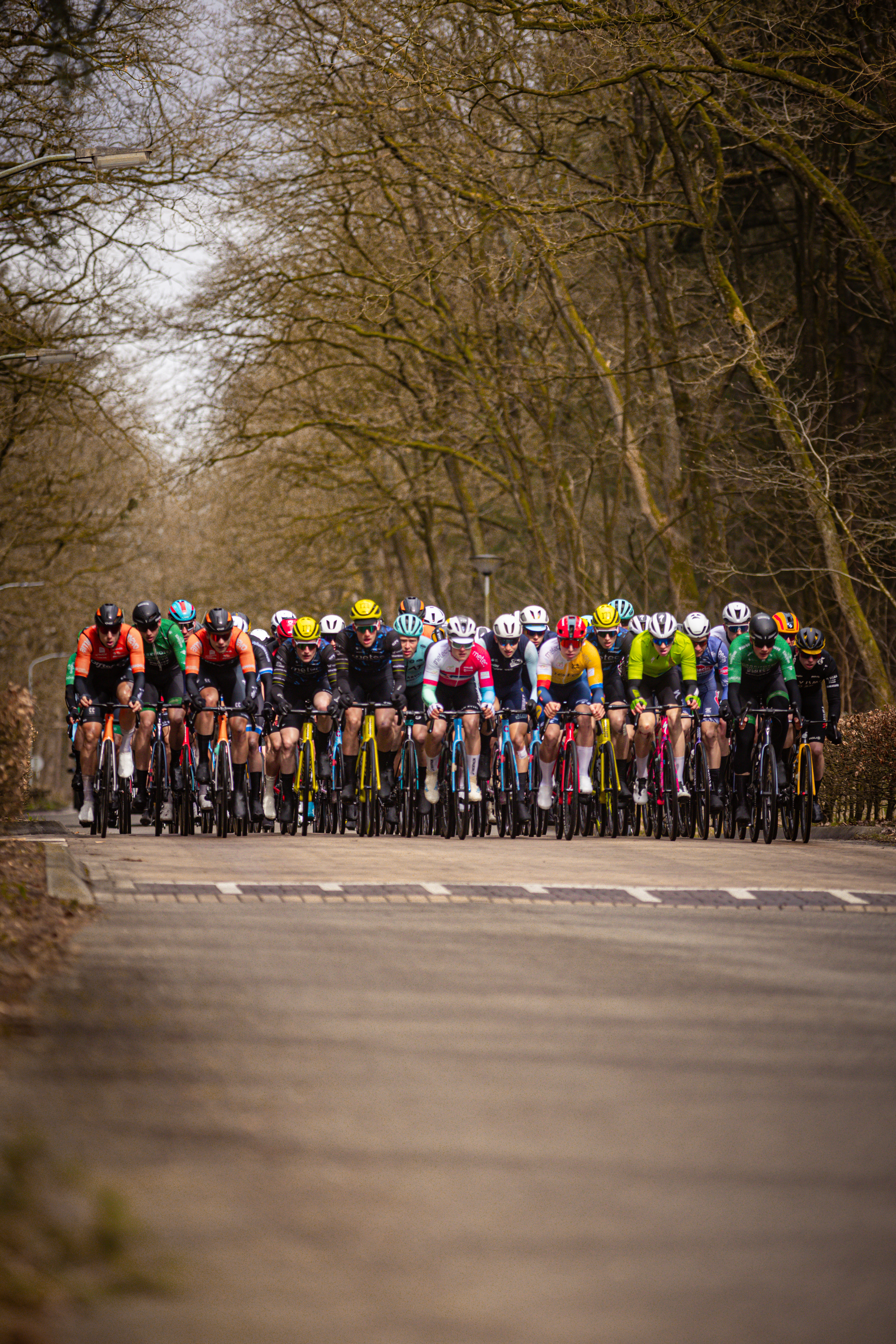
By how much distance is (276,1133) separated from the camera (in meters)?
5.16

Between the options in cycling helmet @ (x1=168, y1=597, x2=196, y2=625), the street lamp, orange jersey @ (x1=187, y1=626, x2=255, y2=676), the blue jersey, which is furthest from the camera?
the street lamp

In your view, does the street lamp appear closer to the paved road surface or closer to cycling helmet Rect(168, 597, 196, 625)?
cycling helmet Rect(168, 597, 196, 625)

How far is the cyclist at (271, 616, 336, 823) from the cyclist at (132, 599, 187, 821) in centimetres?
88

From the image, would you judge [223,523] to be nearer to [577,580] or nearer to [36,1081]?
[577,580]

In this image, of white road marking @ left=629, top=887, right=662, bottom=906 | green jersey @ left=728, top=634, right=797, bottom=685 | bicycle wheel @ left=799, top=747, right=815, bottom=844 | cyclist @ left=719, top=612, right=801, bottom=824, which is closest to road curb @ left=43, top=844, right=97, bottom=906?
white road marking @ left=629, top=887, right=662, bottom=906

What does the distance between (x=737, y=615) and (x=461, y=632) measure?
297 centimetres

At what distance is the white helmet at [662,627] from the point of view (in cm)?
1758

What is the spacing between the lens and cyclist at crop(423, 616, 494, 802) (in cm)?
1675

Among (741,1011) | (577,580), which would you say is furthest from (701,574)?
(741,1011)

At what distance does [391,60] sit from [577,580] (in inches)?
444

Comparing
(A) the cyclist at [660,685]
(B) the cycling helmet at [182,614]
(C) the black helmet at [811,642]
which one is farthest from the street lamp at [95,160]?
(C) the black helmet at [811,642]

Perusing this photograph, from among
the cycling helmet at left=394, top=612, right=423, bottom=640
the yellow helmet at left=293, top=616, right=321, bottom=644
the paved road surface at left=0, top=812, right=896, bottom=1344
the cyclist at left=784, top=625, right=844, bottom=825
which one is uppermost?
the cycling helmet at left=394, top=612, right=423, bottom=640

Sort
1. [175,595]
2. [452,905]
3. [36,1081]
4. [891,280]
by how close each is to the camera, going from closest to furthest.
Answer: [36,1081]
[452,905]
[891,280]
[175,595]

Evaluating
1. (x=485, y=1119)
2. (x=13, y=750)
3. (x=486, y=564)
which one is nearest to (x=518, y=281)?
(x=486, y=564)
